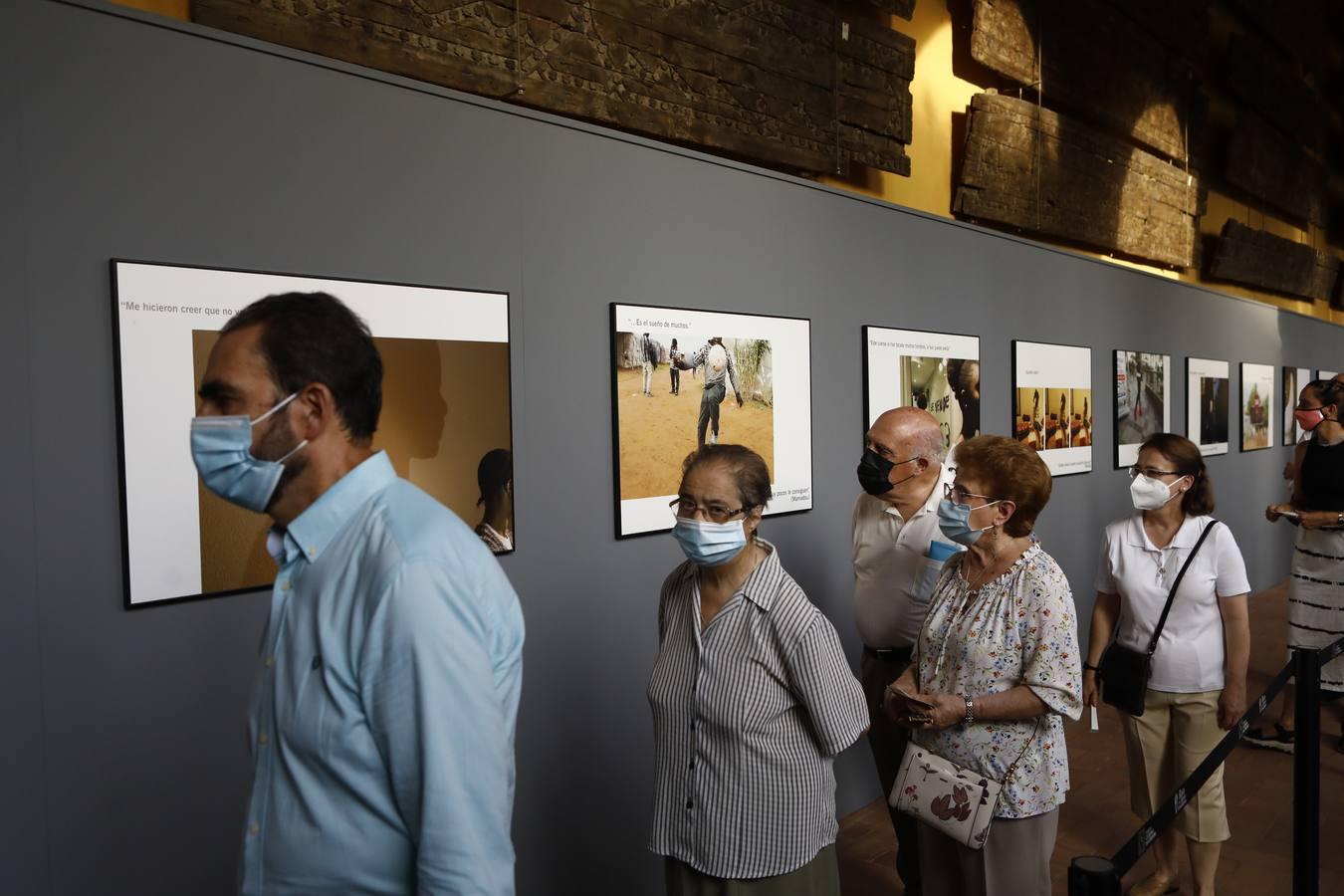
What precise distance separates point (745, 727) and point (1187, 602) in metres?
2.50

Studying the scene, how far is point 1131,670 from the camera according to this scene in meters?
4.00

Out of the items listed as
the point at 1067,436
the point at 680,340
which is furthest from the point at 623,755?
the point at 1067,436

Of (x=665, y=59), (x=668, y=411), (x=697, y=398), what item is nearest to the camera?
(x=668, y=411)

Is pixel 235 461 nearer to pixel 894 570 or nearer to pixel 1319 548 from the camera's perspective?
pixel 894 570

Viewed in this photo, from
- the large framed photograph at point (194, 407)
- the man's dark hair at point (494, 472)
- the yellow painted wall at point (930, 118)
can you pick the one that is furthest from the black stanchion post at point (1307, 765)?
Answer: the yellow painted wall at point (930, 118)

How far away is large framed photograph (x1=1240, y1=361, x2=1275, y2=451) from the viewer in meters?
11.9

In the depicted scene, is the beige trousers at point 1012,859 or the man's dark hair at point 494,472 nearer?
the beige trousers at point 1012,859

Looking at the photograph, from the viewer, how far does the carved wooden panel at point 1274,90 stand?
1132 centimetres

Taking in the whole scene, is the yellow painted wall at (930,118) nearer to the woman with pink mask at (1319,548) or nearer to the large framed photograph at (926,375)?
the large framed photograph at (926,375)

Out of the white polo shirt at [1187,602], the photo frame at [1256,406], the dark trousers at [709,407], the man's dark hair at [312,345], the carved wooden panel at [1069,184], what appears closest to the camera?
the man's dark hair at [312,345]

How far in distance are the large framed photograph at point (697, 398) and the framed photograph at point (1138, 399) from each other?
16.2 ft

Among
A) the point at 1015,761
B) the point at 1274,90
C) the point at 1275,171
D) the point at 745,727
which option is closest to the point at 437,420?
the point at 745,727

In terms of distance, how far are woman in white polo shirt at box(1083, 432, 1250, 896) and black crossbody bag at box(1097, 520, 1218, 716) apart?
30mm

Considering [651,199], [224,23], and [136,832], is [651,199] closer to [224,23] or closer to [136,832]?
[224,23]
